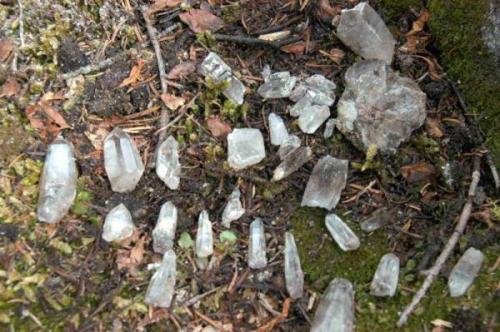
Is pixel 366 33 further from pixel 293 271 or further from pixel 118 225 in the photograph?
pixel 118 225

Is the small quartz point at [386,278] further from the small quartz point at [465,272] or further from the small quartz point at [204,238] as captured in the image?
the small quartz point at [204,238]

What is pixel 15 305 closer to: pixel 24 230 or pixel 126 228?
pixel 24 230

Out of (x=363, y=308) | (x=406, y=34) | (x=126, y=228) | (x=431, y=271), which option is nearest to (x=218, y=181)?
(x=126, y=228)

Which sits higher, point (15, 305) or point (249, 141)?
point (249, 141)

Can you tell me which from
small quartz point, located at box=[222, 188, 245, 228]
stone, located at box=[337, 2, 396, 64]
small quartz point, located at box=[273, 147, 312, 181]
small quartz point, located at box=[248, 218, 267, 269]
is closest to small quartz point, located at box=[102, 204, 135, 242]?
small quartz point, located at box=[222, 188, 245, 228]

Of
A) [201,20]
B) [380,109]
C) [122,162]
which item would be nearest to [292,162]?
[380,109]

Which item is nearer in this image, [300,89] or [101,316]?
[101,316]
